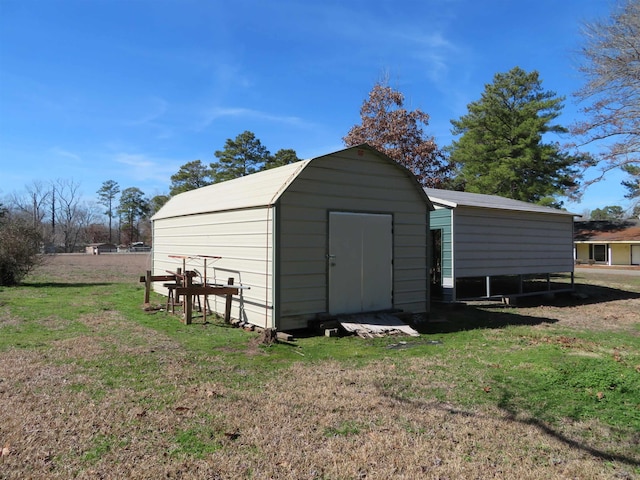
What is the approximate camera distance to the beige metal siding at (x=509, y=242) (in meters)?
11.9

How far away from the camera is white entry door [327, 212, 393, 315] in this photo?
27.1 ft

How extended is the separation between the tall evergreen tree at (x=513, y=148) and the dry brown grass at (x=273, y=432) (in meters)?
27.6

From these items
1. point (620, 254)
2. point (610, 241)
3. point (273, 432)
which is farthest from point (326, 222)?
point (620, 254)

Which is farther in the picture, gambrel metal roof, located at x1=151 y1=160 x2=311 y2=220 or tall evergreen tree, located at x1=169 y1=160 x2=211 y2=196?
tall evergreen tree, located at x1=169 y1=160 x2=211 y2=196

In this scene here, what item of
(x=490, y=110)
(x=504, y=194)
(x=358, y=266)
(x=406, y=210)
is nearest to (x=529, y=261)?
(x=406, y=210)

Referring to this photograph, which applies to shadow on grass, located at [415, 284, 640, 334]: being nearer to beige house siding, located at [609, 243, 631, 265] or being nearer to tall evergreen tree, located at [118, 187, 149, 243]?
beige house siding, located at [609, 243, 631, 265]

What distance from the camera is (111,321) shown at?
877cm

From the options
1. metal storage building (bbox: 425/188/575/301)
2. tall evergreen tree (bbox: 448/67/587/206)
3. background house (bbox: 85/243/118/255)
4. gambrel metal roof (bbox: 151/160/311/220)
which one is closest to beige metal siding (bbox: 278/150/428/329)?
gambrel metal roof (bbox: 151/160/311/220)

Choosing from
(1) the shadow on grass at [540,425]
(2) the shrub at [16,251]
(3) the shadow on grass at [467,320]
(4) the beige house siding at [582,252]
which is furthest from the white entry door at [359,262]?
(4) the beige house siding at [582,252]

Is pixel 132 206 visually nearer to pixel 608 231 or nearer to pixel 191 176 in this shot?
pixel 191 176

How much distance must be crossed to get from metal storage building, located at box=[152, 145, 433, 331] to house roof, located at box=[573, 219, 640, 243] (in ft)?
100

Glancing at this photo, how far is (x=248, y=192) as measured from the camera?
29.0 feet

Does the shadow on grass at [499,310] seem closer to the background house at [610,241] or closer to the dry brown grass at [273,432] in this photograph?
the dry brown grass at [273,432]

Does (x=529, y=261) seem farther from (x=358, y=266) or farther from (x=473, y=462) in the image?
(x=473, y=462)
